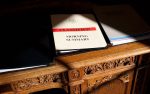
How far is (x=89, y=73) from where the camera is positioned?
2.89 feet

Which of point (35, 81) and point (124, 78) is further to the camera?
point (124, 78)

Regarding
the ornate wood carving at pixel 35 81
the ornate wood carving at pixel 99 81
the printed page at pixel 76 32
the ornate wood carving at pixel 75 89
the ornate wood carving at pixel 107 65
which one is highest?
the printed page at pixel 76 32

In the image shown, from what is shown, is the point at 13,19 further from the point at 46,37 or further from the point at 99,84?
the point at 99,84

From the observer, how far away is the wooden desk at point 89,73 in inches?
30.8

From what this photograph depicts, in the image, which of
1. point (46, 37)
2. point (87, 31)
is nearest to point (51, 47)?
point (46, 37)

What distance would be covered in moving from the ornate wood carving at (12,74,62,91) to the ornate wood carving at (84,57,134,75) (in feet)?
0.38

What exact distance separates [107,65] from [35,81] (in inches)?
11.3

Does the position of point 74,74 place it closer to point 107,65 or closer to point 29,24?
point 107,65

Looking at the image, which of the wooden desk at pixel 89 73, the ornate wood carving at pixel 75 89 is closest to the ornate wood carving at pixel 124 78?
the wooden desk at pixel 89 73

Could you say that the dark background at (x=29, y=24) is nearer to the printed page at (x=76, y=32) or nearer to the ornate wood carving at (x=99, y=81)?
the printed page at (x=76, y=32)

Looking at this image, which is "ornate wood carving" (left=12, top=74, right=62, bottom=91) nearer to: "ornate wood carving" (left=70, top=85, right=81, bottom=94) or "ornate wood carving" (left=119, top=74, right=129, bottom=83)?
"ornate wood carving" (left=70, top=85, right=81, bottom=94)

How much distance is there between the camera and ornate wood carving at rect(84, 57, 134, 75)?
867mm

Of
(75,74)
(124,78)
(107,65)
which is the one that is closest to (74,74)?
(75,74)

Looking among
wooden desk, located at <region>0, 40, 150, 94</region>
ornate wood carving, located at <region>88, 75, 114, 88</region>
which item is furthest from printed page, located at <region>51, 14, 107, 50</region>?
ornate wood carving, located at <region>88, 75, 114, 88</region>
